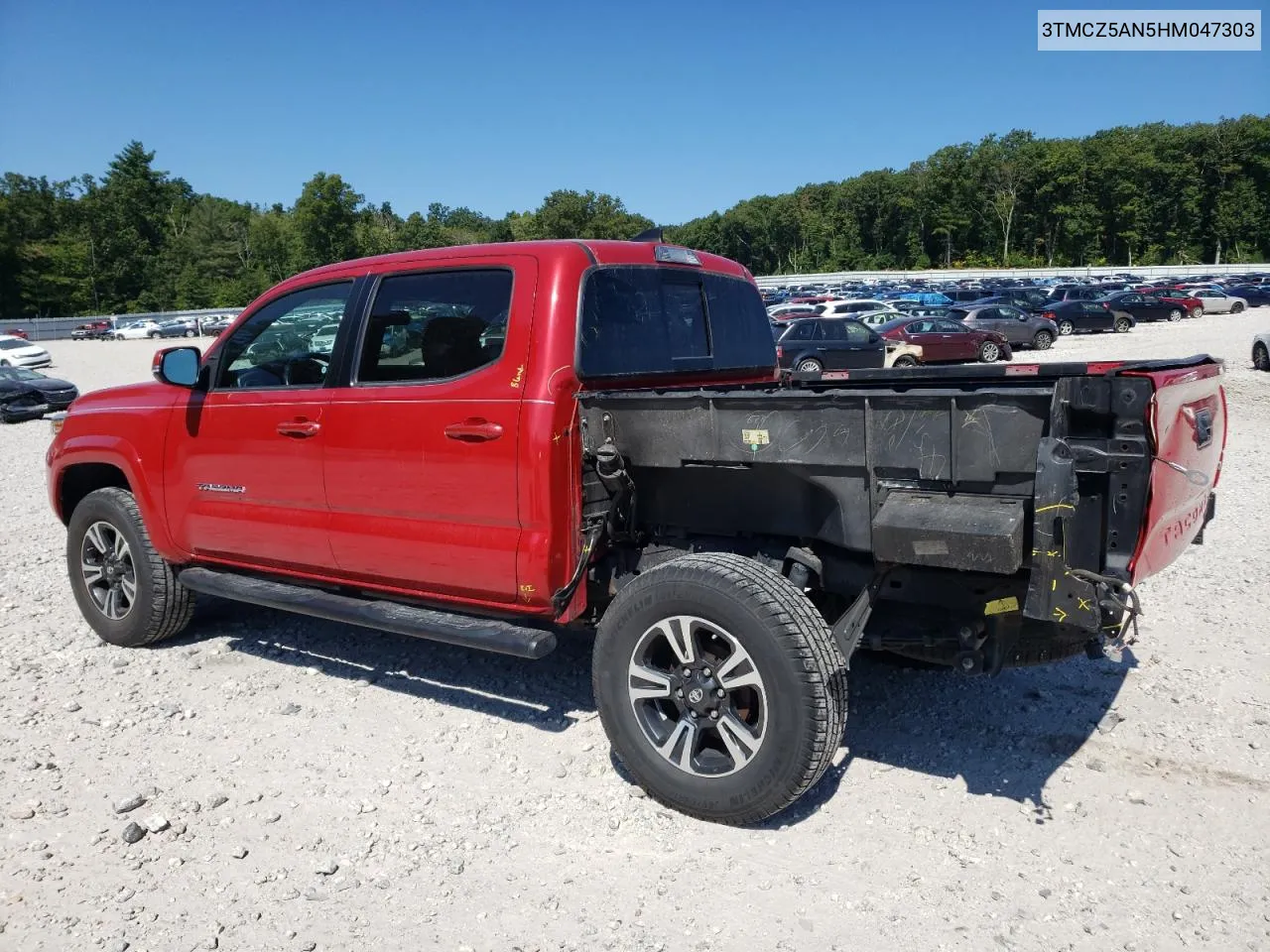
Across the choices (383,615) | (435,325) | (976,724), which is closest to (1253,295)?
(976,724)

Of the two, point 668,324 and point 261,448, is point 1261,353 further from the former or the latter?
point 261,448

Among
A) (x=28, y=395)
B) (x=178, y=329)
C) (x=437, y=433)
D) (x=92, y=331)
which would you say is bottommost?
(x=28, y=395)

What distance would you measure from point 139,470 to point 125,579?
74 centimetres

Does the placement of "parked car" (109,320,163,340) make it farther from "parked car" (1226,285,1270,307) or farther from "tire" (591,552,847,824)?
"tire" (591,552,847,824)

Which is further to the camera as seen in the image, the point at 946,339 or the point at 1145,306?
the point at 1145,306

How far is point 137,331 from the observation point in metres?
62.2

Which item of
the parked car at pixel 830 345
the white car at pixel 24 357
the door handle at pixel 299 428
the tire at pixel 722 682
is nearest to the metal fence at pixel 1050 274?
the parked car at pixel 830 345

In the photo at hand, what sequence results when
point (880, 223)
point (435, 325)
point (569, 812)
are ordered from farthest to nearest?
1. point (880, 223)
2. point (435, 325)
3. point (569, 812)

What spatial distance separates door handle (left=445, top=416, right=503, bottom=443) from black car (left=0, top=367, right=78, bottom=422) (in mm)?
19919

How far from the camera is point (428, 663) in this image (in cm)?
530

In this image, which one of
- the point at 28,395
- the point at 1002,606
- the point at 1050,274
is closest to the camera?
the point at 1002,606

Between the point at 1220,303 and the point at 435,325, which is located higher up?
the point at 435,325

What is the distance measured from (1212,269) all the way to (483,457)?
281ft

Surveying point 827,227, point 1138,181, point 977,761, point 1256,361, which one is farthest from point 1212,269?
point 977,761
